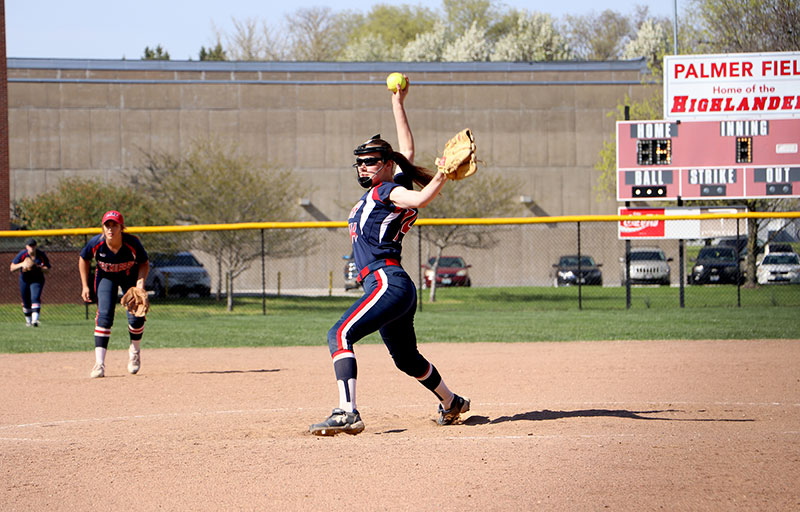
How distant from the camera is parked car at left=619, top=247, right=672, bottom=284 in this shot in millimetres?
28062

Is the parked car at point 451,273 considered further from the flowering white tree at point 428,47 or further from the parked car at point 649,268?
the flowering white tree at point 428,47

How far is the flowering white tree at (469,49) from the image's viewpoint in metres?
59.9

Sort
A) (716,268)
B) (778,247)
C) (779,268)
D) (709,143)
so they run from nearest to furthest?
(709,143), (779,268), (716,268), (778,247)

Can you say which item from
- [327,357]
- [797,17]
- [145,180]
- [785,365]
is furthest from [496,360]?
[145,180]

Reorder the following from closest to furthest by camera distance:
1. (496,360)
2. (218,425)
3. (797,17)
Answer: (218,425) → (496,360) → (797,17)

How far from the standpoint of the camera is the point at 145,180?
115 ft

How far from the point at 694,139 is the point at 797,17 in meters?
6.00

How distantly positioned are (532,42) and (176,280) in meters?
46.2

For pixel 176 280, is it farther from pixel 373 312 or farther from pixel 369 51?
pixel 369 51

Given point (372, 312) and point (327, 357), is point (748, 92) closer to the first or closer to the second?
point (327, 357)

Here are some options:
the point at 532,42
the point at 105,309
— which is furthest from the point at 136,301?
the point at 532,42

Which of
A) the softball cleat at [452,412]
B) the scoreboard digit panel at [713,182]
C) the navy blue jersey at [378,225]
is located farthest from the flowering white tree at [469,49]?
the navy blue jersey at [378,225]

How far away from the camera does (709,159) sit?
58.2ft

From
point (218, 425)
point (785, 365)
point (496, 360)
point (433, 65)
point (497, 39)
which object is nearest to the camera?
point (218, 425)
